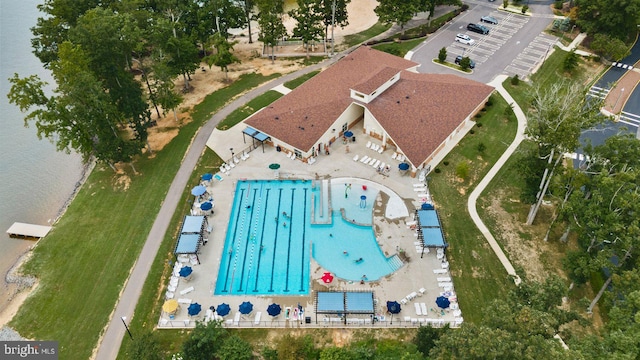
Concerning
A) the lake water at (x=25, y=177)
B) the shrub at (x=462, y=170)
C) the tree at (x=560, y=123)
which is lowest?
the lake water at (x=25, y=177)

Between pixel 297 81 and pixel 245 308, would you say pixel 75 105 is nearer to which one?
pixel 245 308

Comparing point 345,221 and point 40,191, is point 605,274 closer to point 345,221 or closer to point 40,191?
point 345,221

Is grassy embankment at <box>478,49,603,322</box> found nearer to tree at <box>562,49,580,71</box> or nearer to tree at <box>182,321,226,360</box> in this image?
tree at <box>562,49,580,71</box>

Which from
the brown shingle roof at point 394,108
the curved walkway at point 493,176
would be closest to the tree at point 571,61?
the curved walkway at point 493,176

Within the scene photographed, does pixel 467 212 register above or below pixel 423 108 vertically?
below

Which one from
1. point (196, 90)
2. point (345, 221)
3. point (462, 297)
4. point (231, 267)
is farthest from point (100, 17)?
point (462, 297)

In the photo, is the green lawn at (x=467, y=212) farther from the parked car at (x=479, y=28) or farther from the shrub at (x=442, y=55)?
the parked car at (x=479, y=28)

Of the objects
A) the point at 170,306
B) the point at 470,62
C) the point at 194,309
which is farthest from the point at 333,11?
the point at 170,306
